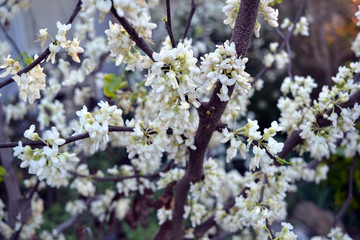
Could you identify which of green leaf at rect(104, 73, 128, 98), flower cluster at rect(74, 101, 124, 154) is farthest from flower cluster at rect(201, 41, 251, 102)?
green leaf at rect(104, 73, 128, 98)

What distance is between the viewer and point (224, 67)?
896 mm

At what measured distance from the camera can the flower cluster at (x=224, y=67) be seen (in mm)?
899

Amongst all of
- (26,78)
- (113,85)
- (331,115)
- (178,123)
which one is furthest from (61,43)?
(331,115)

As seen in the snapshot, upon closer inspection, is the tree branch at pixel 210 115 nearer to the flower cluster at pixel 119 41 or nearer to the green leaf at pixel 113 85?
the flower cluster at pixel 119 41

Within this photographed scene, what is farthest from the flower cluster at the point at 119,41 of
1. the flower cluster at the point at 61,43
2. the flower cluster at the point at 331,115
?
the flower cluster at the point at 331,115

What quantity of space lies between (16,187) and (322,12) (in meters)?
3.90

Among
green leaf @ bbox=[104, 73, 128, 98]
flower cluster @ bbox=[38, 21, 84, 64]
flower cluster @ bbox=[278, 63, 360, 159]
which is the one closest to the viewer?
flower cluster @ bbox=[38, 21, 84, 64]

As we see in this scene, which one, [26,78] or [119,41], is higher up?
[119,41]

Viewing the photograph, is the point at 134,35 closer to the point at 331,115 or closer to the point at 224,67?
the point at 224,67

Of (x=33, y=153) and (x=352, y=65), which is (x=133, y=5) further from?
(x=352, y=65)

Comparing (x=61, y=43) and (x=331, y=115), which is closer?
(x=61, y=43)

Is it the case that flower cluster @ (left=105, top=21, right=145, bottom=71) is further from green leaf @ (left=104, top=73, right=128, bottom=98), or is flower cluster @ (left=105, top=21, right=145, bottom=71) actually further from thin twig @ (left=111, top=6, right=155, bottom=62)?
green leaf @ (left=104, top=73, right=128, bottom=98)

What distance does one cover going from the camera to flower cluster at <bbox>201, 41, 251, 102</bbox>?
899 mm

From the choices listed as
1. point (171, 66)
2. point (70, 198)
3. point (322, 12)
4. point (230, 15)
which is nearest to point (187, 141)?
point (171, 66)
